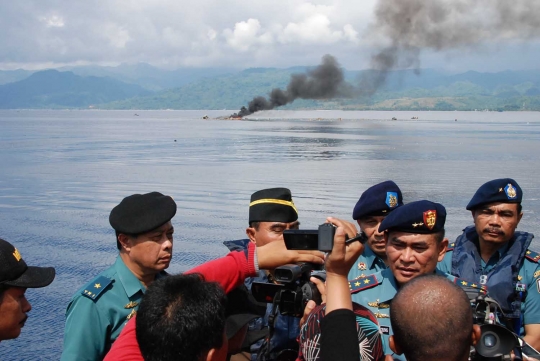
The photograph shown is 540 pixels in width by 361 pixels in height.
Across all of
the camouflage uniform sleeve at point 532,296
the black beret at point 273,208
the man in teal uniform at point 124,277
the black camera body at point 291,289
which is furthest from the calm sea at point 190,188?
the camouflage uniform sleeve at point 532,296

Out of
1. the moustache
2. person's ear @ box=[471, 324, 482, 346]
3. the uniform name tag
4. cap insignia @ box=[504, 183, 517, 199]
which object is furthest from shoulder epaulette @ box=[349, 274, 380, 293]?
cap insignia @ box=[504, 183, 517, 199]

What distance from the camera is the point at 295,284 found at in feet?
9.05

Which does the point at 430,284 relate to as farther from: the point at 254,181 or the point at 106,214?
the point at 254,181

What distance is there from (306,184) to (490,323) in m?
Answer: 15.5

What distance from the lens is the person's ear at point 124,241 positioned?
349cm

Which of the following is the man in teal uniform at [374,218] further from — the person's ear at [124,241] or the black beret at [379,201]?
the person's ear at [124,241]

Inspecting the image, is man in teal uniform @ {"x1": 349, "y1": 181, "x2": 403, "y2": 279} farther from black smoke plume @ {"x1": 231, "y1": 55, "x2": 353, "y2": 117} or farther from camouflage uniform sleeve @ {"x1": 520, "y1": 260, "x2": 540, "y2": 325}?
black smoke plume @ {"x1": 231, "y1": 55, "x2": 353, "y2": 117}

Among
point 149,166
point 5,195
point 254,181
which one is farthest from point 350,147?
point 5,195

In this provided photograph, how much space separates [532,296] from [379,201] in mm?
1208

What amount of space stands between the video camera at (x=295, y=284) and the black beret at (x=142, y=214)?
33.1 inches

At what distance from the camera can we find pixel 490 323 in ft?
8.40

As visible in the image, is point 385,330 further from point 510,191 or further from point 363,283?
point 510,191

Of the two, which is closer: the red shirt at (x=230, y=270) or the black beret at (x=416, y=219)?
the red shirt at (x=230, y=270)

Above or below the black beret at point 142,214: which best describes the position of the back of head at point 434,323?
below
